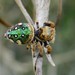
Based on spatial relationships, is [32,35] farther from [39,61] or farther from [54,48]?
[54,48]

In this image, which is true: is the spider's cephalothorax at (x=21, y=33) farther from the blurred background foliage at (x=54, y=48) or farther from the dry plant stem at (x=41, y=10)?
the blurred background foliage at (x=54, y=48)

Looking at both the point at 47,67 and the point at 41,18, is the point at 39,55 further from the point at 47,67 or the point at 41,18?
the point at 47,67

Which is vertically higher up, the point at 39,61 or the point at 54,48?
the point at 39,61

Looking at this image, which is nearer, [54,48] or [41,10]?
[41,10]

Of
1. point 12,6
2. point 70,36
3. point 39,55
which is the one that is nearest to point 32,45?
point 39,55

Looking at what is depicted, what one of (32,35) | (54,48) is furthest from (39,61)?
(54,48)

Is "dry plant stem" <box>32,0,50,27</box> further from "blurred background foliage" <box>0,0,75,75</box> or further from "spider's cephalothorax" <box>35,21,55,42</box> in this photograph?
"blurred background foliage" <box>0,0,75,75</box>

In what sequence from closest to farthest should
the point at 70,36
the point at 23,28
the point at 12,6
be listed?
the point at 23,28
the point at 12,6
the point at 70,36
